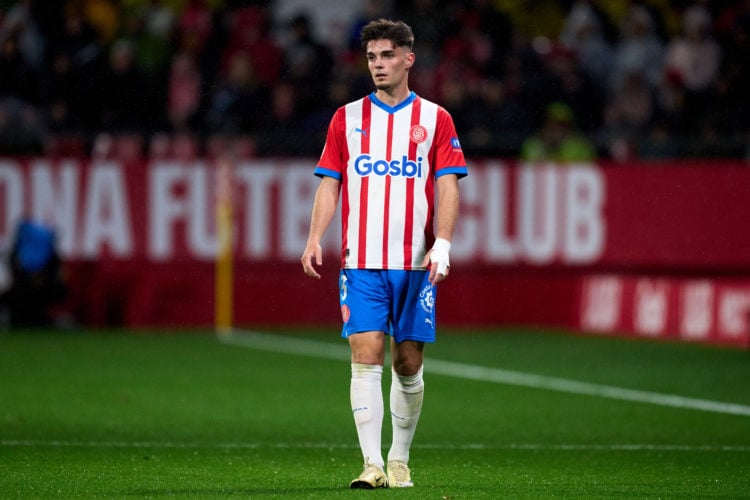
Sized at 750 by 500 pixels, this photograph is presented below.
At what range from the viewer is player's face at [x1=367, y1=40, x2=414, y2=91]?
754 centimetres

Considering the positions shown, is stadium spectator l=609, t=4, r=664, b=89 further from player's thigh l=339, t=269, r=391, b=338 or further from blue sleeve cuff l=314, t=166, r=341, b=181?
player's thigh l=339, t=269, r=391, b=338

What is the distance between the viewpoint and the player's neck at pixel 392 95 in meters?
7.64

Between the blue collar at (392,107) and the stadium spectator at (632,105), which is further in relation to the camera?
the stadium spectator at (632,105)

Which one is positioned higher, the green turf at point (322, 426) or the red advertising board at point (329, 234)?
the red advertising board at point (329, 234)

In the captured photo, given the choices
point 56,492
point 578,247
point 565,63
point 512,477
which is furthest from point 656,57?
point 56,492

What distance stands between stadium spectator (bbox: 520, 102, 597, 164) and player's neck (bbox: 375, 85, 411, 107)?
10.9 meters

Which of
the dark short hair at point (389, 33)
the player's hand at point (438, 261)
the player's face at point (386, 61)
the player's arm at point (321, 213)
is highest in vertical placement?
the dark short hair at point (389, 33)

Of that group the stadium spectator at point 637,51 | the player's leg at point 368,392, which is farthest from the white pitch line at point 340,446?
the stadium spectator at point 637,51

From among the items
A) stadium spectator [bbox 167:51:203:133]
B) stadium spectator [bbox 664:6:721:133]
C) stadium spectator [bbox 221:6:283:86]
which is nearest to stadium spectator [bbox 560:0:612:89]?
stadium spectator [bbox 664:6:721:133]

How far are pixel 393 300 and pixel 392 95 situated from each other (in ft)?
3.25

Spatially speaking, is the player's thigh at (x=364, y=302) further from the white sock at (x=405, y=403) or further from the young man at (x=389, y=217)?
the white sock at (x=405, y=403)

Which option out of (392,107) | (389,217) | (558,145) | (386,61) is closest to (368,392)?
(389,217)

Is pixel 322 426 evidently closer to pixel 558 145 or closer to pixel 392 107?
pixel 392 107

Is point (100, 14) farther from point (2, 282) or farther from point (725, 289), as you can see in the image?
point (725, 289)
